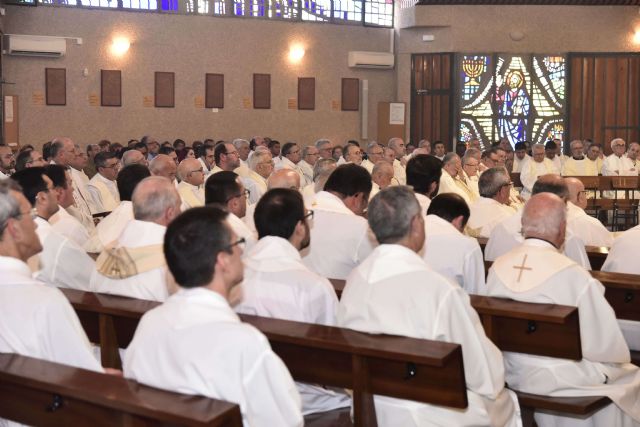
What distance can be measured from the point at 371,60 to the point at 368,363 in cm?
1765

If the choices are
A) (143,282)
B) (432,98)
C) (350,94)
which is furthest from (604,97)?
(143,282)

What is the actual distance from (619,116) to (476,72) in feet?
11.2

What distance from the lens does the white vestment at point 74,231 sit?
691 cm

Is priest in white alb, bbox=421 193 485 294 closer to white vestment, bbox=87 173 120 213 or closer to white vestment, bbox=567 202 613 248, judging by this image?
white vestment, bbox=567 202 613 248

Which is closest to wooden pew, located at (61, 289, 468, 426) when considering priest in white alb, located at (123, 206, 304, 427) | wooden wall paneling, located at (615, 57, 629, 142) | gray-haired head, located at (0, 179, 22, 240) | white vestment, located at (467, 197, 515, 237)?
priest in white alb, located at (123, 206, 304, 427)

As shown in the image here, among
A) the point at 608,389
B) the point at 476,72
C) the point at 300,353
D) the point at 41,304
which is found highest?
the point at 476,72

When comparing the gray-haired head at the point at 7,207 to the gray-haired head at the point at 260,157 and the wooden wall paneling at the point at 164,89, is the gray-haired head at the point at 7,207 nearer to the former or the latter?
the gray-haired head at the point at 260,157

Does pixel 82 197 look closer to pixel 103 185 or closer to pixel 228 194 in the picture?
pixel 103 185

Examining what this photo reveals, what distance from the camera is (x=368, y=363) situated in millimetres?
3789

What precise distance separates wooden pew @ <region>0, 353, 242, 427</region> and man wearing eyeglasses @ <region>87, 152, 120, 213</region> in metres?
7.52

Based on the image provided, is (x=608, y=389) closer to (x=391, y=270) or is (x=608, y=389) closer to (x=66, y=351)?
(x=391, y=270)

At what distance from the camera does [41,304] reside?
349 cm

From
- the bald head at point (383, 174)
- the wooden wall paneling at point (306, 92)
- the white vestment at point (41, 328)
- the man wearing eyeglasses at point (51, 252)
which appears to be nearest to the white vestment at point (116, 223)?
the man wearing eyeglasses at point (51, 252)

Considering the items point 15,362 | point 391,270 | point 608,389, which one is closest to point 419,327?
point 391,270
